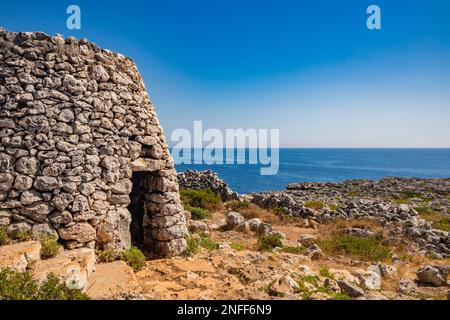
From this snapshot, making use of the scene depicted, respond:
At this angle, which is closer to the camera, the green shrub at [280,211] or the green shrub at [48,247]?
the green shrub at [48,247]

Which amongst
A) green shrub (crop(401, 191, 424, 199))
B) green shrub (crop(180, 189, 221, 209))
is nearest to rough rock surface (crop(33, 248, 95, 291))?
green shrub (crop(180, 189, 221, 209))

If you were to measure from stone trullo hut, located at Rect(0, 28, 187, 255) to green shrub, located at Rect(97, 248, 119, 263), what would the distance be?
0.21 metres

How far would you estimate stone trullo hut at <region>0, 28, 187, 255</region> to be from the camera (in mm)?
7016

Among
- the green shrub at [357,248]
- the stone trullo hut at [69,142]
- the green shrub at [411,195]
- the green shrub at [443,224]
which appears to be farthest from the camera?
the green shrub at [411,195]

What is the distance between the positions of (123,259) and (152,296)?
1873 mm

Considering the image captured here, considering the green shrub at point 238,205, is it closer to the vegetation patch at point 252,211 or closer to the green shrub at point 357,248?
the vegetation patch at point 252,211

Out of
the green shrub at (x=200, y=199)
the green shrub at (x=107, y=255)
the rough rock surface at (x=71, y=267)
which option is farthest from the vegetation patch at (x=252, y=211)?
the rough rock surface at (x=71, y=267)

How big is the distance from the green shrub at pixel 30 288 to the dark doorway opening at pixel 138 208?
4.14m

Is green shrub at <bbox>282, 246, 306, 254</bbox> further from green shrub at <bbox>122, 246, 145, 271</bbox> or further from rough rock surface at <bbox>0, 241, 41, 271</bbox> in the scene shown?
rough rock surface at <bbox>0, 241, 41, 271</bbox>

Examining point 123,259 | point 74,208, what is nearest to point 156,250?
point 123,259

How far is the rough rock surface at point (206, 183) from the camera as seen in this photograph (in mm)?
22875

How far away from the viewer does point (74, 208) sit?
722 cm
